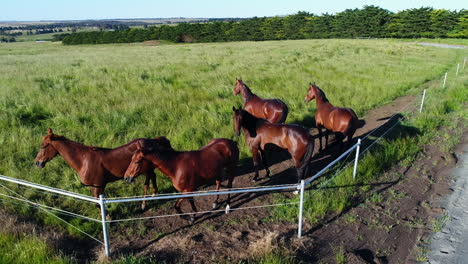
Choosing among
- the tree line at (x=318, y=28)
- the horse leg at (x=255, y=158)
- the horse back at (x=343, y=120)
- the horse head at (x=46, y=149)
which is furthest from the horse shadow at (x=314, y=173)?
the tree line at (x=318, y=28)

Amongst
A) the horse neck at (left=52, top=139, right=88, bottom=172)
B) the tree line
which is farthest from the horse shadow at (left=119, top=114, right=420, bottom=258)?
the tree line

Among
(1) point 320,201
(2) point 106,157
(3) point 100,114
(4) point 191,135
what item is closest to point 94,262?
(2) point 106,157

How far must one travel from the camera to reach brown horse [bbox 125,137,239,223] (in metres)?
4.87

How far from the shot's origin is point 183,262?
4410mm

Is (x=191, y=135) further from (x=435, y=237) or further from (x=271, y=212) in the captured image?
(x=435, y=237)

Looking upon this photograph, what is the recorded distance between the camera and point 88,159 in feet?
17.4

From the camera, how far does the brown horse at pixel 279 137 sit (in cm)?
627

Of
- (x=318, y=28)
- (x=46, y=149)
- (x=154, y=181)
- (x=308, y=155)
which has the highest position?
(x=318, y=28)

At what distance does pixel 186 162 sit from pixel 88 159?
1.60m

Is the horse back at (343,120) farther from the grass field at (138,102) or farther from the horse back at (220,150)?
the horse back at (220,150)

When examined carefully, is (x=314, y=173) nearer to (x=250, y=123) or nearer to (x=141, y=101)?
(x=250, y=123)

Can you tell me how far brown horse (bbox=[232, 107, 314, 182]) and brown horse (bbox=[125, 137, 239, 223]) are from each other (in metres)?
0.87

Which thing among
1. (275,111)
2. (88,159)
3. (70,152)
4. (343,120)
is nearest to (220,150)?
(88,159)

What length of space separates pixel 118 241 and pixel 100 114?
594cm
